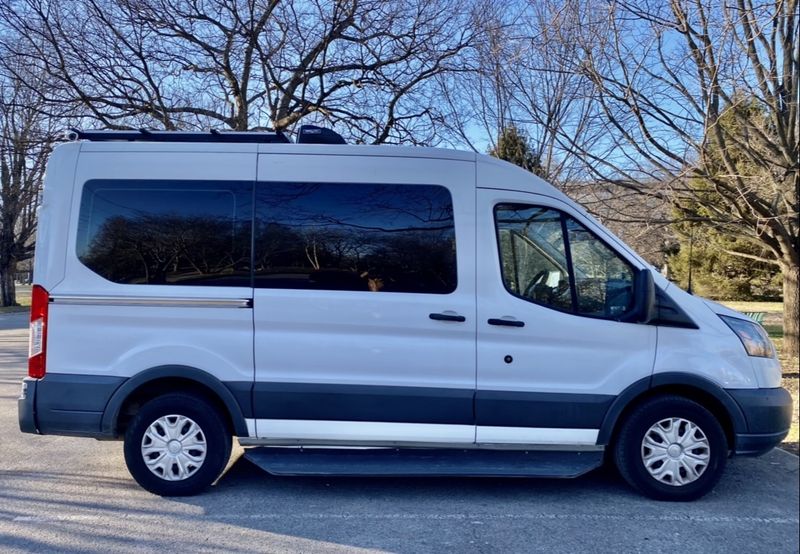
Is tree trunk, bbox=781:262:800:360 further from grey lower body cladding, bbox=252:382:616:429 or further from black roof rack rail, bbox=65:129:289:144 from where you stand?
black roof rack rail, bbox=65:129:289:144

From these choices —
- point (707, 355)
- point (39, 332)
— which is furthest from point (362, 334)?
point (707, 355)

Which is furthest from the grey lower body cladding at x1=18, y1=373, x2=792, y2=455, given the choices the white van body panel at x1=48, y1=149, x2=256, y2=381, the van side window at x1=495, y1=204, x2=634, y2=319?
the van side window at x1=495, y1=204, x2=634, y2=319

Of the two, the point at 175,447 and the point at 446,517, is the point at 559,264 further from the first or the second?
the point at 175,447

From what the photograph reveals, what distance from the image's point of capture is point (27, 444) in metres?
5.93

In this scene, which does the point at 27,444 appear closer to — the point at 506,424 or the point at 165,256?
the point at 165,256

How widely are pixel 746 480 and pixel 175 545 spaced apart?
4376 millimetres

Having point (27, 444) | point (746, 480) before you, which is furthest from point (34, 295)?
point (746, 480)

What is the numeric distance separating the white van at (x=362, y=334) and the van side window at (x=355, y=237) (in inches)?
0.6

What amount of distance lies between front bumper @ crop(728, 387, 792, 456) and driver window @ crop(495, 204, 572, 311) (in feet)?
4.71

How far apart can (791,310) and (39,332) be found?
11.2 m

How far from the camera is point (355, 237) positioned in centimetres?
464

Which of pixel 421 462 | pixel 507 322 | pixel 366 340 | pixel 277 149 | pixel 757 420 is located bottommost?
pixel 421 462

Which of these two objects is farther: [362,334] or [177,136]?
[177,136]

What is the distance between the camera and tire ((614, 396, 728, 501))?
4.50 metres
